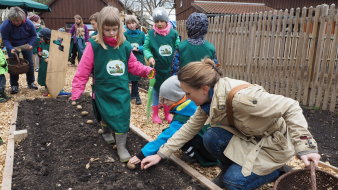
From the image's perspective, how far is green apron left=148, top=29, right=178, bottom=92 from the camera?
4352 mm

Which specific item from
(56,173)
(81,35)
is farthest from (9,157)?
(81,35)

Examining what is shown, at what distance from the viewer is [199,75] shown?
6.69 feet

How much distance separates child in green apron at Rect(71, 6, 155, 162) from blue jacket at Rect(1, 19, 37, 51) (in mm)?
3855

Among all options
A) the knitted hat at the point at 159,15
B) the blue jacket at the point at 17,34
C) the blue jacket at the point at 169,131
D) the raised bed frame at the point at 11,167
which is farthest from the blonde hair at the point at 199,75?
the blue jacket at the point at 17,34

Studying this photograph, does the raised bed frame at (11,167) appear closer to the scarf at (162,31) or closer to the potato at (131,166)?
the potato at (131,166)

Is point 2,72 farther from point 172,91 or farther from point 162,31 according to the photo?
point 172,91

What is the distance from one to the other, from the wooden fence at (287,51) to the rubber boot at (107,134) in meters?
3.82

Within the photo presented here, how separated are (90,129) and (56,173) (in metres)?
1.22

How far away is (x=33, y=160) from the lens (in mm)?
2939

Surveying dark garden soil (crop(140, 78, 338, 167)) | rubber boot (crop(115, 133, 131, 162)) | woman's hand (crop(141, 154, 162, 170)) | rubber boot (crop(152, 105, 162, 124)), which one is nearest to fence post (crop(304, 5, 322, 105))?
dark garden soil (crop(140, 78, 338, 167))

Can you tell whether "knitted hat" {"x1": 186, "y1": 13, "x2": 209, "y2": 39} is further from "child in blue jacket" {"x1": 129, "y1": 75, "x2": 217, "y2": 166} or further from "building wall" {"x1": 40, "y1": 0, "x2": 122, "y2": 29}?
"building wall" {"x1": 40, "y1": 0, "x2": 122, "y2": 29}

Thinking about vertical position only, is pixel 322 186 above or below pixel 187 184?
above

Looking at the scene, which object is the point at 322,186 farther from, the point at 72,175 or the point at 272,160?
the point at 72,175

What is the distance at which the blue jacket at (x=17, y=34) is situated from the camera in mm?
5930
